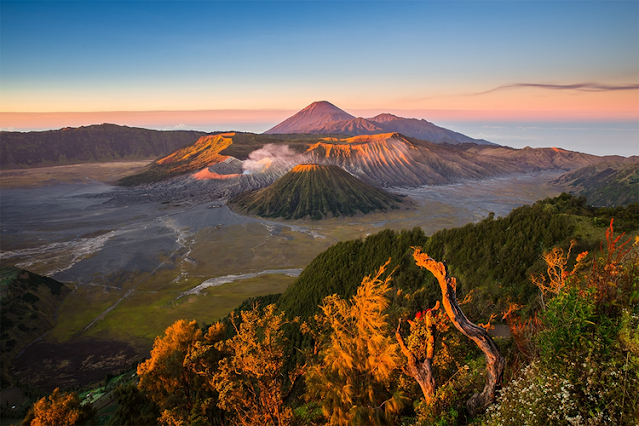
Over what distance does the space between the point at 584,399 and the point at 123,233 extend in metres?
88.2

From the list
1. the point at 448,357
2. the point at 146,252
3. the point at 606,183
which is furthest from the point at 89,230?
the point at 606,183

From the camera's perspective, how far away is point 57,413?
15.2 metres

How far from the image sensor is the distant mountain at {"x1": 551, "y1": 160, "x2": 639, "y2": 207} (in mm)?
101625

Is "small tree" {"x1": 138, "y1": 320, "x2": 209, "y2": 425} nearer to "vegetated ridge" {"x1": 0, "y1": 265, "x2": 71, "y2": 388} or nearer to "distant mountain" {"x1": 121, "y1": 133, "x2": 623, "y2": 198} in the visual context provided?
"vegetated ridge" {"x1": 0, "y1": 265, "x2": 71, "y2": 388}

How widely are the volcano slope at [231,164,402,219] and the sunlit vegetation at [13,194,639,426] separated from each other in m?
A: 75.1

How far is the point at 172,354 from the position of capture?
17.7m

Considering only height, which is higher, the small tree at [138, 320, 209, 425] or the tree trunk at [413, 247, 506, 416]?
the tree trunk at [413, 247, 506, 416]

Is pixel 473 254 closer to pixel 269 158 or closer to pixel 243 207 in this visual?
pixel 243 207

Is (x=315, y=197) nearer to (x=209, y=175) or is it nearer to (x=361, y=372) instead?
(x=209, y=175)

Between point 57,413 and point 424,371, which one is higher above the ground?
point 424,371

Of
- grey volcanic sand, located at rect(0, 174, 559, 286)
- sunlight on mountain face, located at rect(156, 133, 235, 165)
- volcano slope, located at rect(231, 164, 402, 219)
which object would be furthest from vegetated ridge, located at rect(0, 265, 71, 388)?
sunlight on mountain face, located at rect(156, 133, 235, 165)

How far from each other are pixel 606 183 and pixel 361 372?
155 m

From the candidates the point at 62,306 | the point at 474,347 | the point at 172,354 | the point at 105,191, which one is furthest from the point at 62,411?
the point at 105,191

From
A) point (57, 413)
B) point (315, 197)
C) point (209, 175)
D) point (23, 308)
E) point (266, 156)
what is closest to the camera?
point (57, 413)
